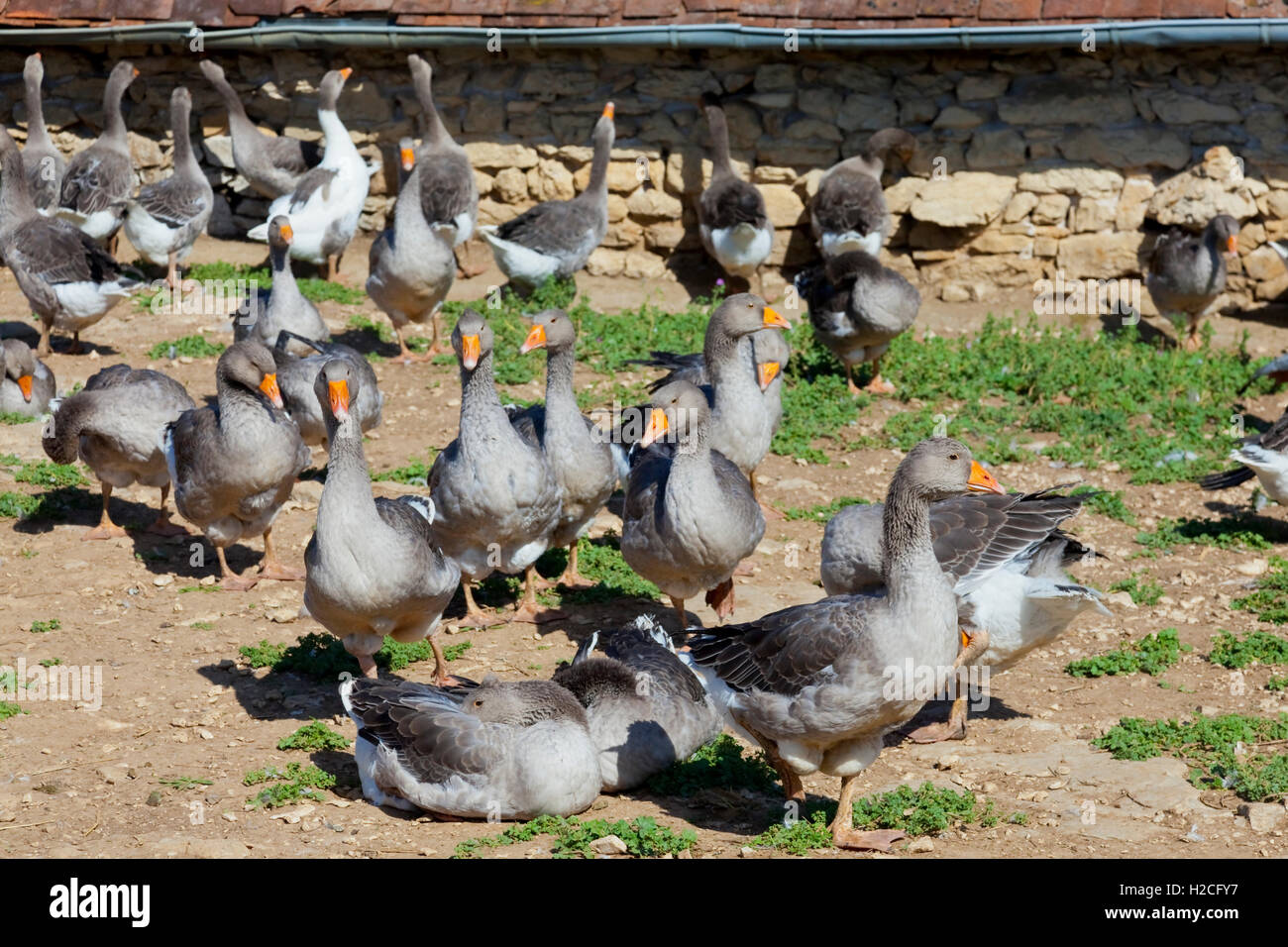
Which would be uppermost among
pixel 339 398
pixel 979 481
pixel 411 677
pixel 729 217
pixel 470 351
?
pixel 729 217

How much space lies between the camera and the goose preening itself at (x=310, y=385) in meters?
11.2

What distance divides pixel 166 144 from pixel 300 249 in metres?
3.67

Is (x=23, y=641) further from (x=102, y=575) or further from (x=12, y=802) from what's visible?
(x=12, y=802)

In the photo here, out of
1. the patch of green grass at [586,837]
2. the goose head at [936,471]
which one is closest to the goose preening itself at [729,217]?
the goose head at [936,471]

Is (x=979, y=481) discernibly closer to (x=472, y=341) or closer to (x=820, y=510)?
(x=472, y=341)

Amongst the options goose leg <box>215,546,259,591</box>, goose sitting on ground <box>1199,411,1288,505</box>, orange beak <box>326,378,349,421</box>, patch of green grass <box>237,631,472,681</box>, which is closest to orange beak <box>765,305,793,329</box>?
patch of green grass <box>237,631,472,681</box>

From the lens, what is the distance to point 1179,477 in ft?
39.0

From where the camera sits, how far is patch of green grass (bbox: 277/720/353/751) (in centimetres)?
784

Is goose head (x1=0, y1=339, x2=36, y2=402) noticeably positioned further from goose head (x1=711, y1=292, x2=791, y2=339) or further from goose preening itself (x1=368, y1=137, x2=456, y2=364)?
goose head (x1=711, y1=292, x2=791, y2=339)

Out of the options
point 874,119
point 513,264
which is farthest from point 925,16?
point 513,264

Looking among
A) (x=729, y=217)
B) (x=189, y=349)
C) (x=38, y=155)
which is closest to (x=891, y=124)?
(x=729, y=217)

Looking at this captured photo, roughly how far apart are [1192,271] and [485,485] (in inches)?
354

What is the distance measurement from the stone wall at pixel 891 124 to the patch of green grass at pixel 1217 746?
9103mm

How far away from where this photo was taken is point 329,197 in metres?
16.6
